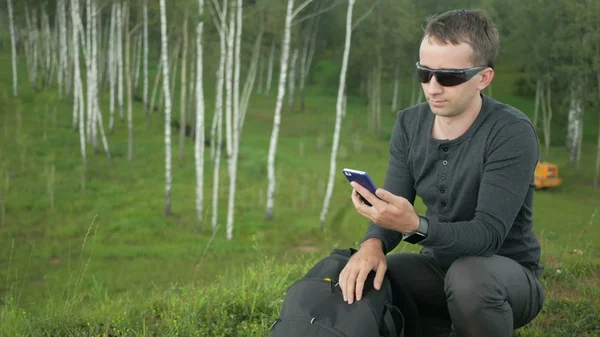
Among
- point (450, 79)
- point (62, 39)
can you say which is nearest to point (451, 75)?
point (450, 79)

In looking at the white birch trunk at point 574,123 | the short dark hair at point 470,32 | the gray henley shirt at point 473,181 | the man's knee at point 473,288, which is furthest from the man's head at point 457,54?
the white birch trunk at point 574,123

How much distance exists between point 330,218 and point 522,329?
51.9 feet

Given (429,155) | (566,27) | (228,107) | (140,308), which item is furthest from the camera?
(228,107)

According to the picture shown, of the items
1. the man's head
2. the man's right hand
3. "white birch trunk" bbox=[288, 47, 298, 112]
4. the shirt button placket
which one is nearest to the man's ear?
the man's head

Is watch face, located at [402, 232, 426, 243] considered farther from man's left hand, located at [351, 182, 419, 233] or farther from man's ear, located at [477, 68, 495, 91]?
man's ear, located at [477, 68, 495, 91]

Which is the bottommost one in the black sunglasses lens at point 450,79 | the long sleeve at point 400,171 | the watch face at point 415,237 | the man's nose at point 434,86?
the watch face at point 415,237

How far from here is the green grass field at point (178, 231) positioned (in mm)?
3742

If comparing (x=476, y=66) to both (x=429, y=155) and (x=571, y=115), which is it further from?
(x=571, y=115)

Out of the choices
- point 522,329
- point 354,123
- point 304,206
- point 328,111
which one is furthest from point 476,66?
point 328,111

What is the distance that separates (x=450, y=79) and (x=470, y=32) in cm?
21

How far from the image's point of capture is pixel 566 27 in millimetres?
16906

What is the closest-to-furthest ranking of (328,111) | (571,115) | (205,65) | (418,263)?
(418,263) < (571,115) < (205,65) < (328,111)

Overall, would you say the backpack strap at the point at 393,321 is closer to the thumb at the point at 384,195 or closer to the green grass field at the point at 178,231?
the thumb at the point at 384,195

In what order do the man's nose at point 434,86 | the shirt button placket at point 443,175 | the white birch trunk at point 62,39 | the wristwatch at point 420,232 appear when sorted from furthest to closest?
the white birch trunk at point 62,39 < the shirt button placket at point 443,175 < the man's nose at point 434,86 < the wristwatch at point 420,232
